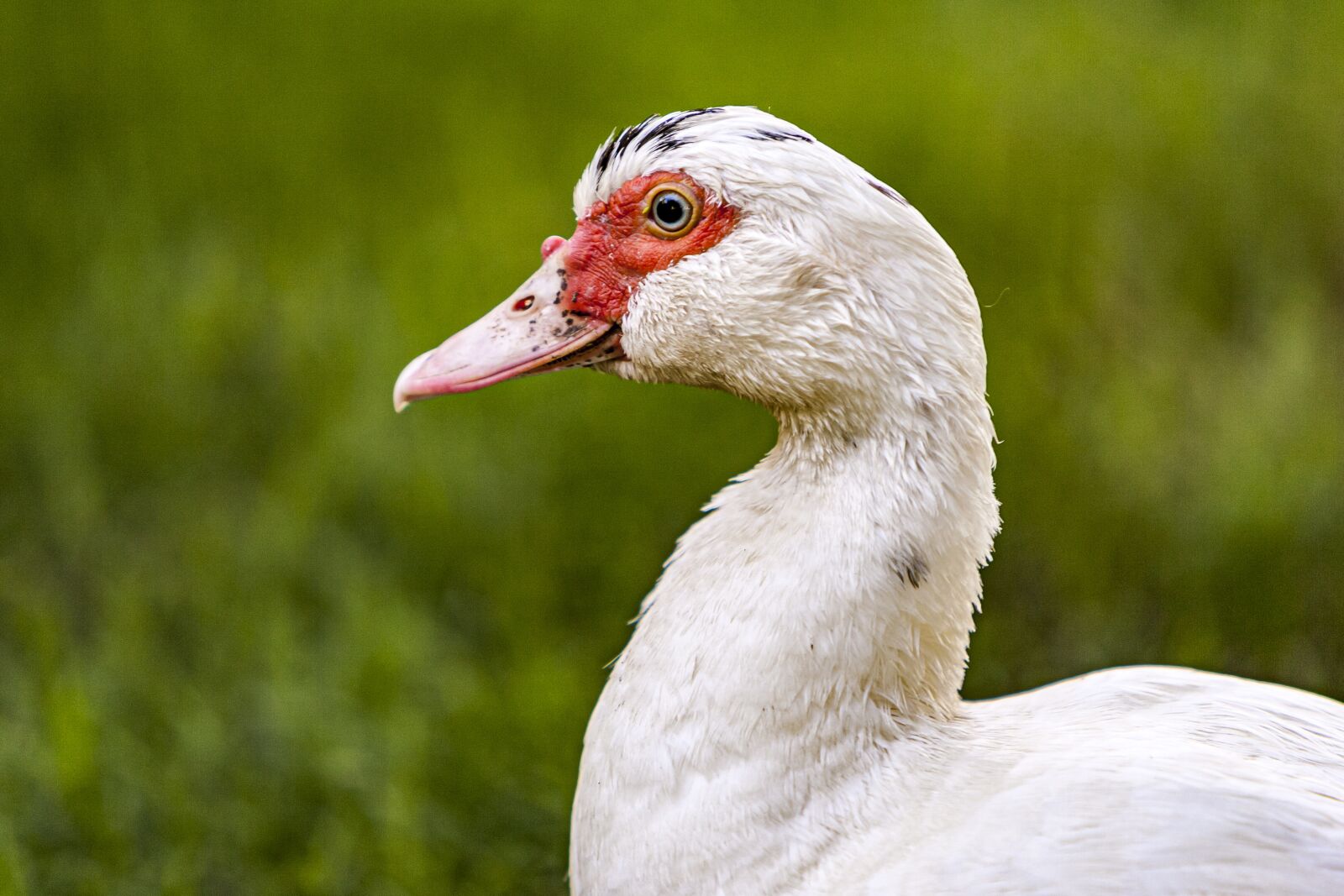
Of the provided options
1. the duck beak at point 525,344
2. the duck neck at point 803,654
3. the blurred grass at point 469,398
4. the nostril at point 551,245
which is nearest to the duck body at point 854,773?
the duck neck at point 803,654

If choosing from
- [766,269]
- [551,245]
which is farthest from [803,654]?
[551,245]

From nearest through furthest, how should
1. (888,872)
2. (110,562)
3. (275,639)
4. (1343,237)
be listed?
(888,872), (275,639), (110,562), (1343,237)

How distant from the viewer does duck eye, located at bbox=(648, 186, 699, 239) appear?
1729 mm

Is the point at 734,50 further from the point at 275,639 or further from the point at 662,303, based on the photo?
the point at 662,303

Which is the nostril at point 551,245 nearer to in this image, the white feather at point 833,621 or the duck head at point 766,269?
the duck head at point 766,269

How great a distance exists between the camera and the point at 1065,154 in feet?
14.5

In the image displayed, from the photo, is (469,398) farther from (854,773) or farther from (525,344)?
(854,773)

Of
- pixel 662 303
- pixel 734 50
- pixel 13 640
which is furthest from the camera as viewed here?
pixel 734 50

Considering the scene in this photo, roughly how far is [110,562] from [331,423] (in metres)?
0.66

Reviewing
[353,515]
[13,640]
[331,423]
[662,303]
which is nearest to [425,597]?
[353,515]

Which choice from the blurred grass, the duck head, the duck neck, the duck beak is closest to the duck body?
the duck neck

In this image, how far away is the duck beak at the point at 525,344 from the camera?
1.87 meters

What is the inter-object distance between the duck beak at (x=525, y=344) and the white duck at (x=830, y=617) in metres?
0.14

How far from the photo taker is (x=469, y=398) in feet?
12.9
